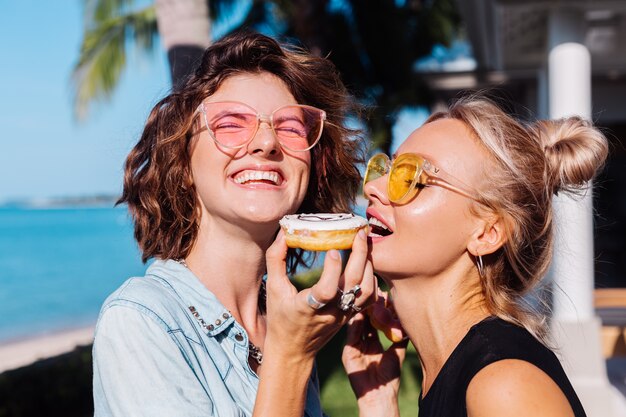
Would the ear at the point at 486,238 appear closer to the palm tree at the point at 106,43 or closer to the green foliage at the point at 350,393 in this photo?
the green foliage at the point at 350,393

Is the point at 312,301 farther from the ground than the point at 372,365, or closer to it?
farther from the ground

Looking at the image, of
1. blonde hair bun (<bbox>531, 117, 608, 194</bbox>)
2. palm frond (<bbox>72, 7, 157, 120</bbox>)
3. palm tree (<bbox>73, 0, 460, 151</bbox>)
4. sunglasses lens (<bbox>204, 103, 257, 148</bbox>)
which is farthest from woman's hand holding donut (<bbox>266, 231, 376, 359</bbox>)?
palm frond (<bbox>72, 7, 157, 120</bbox>)

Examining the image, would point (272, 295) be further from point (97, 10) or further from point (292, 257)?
point (97, 10)

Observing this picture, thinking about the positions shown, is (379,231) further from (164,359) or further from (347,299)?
(164,359)

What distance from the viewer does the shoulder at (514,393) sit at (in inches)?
73.6

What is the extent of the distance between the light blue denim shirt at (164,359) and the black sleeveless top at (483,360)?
0.61 metres

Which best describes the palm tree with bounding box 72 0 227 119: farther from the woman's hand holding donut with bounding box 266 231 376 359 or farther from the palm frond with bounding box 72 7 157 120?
the woman's hand holding donut with bounding box 266 231 376 359

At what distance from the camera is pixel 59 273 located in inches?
2234

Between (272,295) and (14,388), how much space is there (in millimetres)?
5715

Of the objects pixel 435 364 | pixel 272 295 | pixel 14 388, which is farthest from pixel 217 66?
pixel 14 388

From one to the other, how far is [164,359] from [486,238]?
3.91ft

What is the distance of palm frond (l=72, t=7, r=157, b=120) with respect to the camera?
16.4 meters

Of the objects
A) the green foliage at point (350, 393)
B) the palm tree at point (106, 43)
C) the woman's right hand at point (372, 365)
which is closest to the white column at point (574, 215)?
the green foliage at point (350, 393)

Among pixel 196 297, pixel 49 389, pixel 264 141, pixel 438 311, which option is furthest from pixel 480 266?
pixel 49 389
